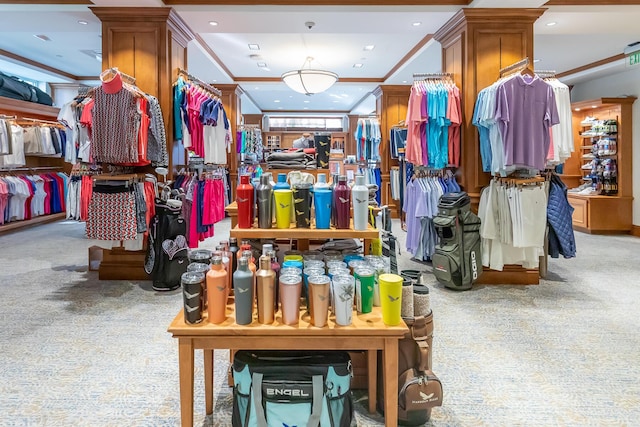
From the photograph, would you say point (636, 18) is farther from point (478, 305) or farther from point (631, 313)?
point (478, 305)

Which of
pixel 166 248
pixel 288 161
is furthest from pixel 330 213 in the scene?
pixel 166 248

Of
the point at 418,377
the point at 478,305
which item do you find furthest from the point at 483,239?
the point at 418,377

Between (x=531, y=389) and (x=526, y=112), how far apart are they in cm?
264

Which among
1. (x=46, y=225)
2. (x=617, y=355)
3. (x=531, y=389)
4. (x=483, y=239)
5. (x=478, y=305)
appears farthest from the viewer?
(x=46, y=225)

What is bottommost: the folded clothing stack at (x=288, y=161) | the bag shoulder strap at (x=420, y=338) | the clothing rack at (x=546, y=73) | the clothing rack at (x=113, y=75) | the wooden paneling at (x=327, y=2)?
the bag shoulder strap at (x=420, y=338)

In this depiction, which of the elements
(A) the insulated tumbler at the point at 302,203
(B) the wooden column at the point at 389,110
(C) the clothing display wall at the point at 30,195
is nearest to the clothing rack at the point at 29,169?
(C) the clothing display wall at the point at 30,195

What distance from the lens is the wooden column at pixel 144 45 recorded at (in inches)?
167

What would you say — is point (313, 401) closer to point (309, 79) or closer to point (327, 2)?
point (327, 2)

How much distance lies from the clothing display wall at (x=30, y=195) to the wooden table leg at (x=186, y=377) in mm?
7592

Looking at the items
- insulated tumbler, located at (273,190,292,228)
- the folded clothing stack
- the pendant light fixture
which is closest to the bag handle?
insulated tumbler, located at (273,190,292,228)

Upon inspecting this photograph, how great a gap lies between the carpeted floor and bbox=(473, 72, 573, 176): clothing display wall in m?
1.30

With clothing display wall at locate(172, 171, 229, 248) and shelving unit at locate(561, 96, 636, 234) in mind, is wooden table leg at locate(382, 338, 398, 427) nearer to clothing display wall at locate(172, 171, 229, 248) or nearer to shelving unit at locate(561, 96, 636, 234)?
clothing display wall at locate(172, 171, 229, 248)

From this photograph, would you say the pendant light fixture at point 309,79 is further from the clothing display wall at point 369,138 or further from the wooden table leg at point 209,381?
the wooden table leg at point 209,381

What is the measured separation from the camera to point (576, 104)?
7.82 meters
